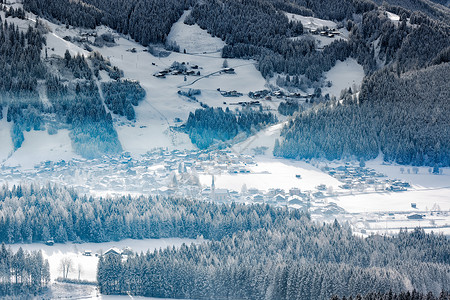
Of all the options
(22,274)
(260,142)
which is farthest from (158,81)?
(22,274)

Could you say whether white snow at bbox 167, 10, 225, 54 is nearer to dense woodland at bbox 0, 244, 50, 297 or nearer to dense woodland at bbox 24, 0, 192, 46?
dense woodland at bbox 24, 0, 192, 46

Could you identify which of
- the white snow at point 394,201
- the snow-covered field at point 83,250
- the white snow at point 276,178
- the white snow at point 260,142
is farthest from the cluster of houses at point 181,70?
the snow-covered field at point 83,250

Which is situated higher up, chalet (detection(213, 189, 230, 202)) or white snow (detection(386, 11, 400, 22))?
white snow (detection(386, 11, 400, 22))

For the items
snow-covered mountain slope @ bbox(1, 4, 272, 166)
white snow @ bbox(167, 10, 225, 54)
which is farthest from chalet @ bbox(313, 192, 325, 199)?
white snow @ bbox(167, 10, 225, 54)

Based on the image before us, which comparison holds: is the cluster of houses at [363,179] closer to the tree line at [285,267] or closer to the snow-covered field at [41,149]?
the tree line at [285,267]

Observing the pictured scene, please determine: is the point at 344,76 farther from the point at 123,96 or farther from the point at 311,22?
the point at 123,96

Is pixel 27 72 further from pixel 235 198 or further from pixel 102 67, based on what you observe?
pixel 235 198
